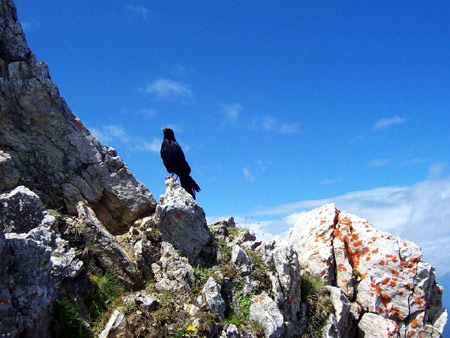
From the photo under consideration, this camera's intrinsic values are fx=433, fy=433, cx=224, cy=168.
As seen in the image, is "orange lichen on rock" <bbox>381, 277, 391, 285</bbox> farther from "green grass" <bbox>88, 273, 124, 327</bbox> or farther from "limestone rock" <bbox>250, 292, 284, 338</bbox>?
"green grass" <bbox>88, 273, 124, 327</bbox>

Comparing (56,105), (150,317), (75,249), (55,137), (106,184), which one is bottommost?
(150,317)

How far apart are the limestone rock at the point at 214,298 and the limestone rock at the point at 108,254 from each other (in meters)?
1.53

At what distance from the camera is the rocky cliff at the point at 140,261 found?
24.9ft

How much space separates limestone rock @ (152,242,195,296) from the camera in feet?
30.5

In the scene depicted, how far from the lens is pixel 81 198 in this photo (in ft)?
35.4

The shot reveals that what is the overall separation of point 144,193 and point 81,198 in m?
1.72

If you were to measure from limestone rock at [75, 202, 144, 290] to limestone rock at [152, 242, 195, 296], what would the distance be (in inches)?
19.9

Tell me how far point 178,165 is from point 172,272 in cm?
436

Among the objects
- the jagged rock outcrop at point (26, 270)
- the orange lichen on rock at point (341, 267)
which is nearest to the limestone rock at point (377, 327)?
the orange lichen on rock at point (341, 267)

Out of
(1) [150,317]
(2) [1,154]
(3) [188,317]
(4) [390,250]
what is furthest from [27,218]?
(4) [390,250]

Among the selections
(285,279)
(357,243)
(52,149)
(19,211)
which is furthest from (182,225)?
(357,243)

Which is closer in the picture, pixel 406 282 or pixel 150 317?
pixel 150 317

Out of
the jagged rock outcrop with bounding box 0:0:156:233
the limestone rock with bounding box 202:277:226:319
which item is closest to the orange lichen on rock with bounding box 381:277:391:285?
the limestone rock with bounding box 202:277:226:319

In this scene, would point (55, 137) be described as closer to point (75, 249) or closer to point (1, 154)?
point (1, 154)
